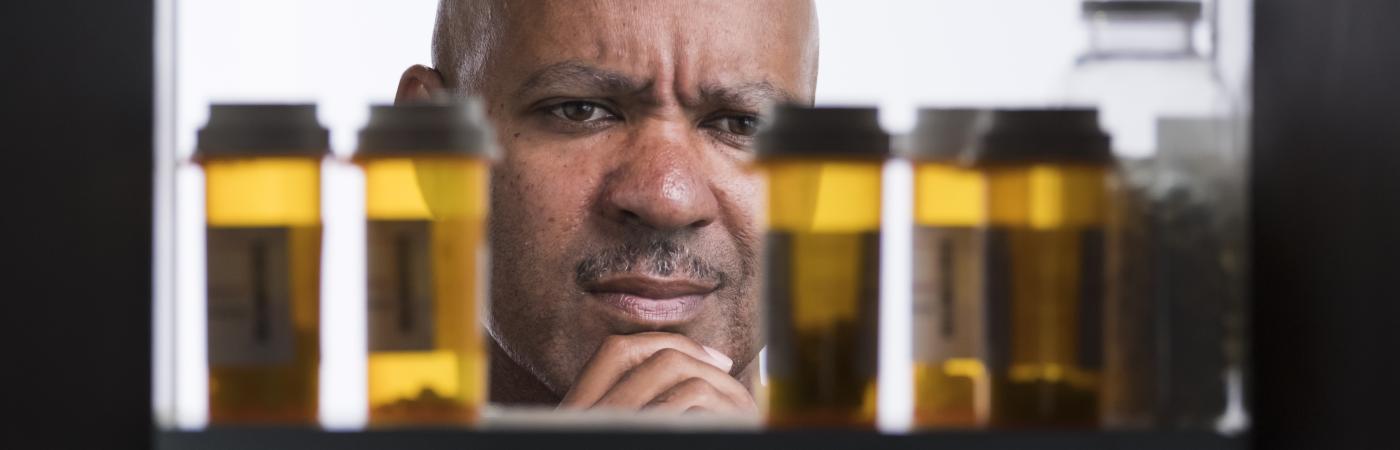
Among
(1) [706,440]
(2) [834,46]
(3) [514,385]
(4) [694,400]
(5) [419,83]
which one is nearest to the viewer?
(1) [706,440]

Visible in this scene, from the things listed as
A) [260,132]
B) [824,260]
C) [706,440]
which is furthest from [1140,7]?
[260,132]

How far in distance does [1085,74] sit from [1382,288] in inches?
7.1

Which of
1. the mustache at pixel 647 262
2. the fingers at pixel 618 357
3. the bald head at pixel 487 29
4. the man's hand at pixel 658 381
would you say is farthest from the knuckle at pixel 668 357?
the bald head at pixel 487 29

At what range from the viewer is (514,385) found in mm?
2230

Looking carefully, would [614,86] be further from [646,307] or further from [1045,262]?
[1045,262]

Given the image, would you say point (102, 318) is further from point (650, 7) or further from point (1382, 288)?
point (650, 7)

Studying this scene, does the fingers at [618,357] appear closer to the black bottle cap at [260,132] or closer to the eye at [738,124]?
the eye at [738,124]

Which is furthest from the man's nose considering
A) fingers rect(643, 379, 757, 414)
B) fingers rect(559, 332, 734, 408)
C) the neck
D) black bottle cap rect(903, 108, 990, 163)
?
black bottle cap rect(903, 108, 990, 163)

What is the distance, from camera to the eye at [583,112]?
6.15 feet

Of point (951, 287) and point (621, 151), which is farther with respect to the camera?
point (621, 151)

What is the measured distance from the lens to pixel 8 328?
625 millimetres

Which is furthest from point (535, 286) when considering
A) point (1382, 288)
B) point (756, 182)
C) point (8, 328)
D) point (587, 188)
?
point (1382, 288)

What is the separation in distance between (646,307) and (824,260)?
129 cm

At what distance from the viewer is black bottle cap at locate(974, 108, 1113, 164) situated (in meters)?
0.63
